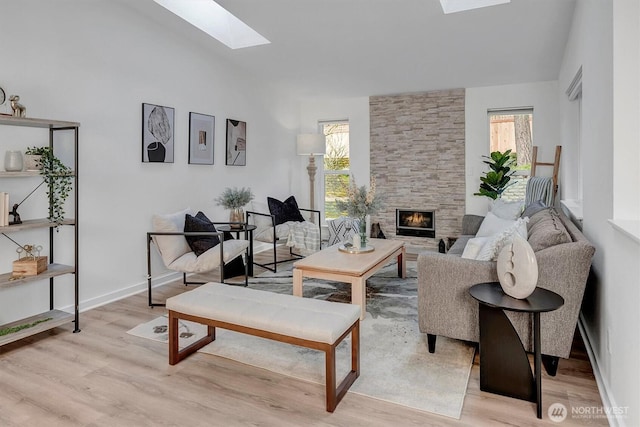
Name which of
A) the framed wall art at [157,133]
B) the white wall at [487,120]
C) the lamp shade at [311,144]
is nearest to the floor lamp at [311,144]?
the lamp shade at [311,144]

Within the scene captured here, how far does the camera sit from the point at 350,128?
6715 mm

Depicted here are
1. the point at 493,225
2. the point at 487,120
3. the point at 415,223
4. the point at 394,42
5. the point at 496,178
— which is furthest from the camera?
the point at 415,223

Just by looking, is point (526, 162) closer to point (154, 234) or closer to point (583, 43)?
point (583, 43)

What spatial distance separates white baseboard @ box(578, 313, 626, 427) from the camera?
5.79ft

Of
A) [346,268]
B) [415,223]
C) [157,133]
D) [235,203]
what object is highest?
[157,133]

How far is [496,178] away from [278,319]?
4.26 meters

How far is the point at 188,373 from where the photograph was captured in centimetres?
234

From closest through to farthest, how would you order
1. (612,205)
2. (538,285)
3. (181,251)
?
(612,205)
(538,285)
(181,251)

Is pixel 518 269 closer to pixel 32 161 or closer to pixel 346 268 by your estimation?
pixel 346 268

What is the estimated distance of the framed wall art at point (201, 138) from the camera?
4598 millimetres

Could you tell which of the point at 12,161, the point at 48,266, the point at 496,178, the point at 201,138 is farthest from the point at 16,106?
Result: the point at 496,178

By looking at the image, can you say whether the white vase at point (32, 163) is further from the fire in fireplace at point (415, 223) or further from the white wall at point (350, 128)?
the fire in fireplace at point (415, 223)

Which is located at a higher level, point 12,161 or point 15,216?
Result: point 12,161

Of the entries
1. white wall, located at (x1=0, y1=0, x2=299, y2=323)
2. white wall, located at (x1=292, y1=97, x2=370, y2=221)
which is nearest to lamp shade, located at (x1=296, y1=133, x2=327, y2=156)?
white wall, located at (x1=292, y1=97, x2=370, y2=221)
